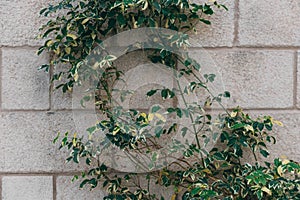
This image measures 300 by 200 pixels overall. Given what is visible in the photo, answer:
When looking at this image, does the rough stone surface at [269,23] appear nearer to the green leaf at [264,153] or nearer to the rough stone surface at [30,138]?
the green leaf at [264,153]

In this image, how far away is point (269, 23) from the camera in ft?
8.04

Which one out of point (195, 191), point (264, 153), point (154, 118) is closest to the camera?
point (195, 191)

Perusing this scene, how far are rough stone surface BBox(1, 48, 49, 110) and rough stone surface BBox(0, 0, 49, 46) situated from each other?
52mm

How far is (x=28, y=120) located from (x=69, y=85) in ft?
1.03

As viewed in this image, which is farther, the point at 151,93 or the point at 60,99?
the point at 60,99

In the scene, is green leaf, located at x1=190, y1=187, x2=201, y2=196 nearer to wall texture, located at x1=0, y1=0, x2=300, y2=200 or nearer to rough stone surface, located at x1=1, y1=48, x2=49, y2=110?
wall texture, located at x1=0, y1=0, x2=300, y2=200

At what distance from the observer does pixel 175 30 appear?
235 cm

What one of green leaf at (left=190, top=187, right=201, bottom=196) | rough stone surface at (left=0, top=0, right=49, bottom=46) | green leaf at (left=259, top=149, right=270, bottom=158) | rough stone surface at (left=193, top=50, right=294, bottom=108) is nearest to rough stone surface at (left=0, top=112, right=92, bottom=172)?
rough stone surface at (left=0, top=0, right=49, bottom=46)

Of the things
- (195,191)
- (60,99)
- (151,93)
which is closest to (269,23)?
(151,93)

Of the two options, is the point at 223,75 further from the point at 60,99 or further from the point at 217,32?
the point at 60,99

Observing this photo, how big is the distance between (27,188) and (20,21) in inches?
34.5

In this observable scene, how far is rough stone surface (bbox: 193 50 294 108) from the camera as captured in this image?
2457mm

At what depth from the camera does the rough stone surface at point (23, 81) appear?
8.04 feet

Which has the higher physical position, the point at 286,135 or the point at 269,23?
the point at 269,23
